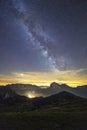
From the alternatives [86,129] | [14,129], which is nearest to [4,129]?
[14,129]

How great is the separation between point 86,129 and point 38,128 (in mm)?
23199

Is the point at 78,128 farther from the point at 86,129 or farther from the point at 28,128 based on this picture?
the point at 28,128

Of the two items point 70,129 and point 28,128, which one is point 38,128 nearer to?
point 28,128

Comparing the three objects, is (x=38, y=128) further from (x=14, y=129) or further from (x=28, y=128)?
(x=14, y=129)

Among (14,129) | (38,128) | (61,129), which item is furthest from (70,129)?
(14,129)

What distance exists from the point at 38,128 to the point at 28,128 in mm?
4778

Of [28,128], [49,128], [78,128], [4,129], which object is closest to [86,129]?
[78,128]

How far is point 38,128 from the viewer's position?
103 m

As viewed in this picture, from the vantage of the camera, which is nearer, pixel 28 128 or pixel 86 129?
pixel 86 129

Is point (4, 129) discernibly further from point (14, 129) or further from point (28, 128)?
point (28, 128)

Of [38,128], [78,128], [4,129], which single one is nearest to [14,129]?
[4,129]

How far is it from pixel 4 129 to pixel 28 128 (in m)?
11.3

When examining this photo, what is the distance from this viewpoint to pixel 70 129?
97.8 m

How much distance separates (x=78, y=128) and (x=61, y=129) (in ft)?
26.0
